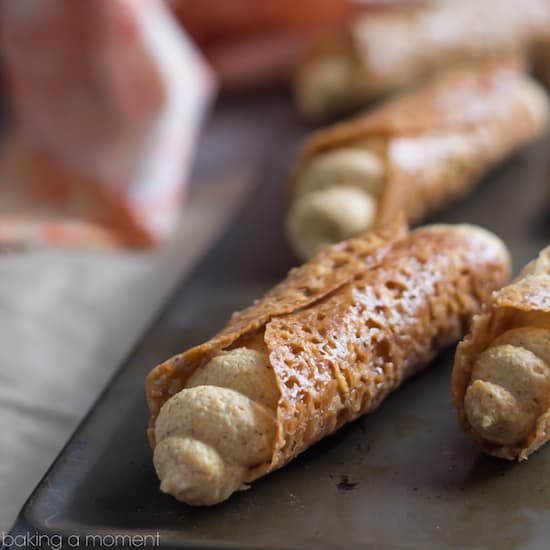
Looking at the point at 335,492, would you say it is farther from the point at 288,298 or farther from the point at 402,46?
the point at 402,46

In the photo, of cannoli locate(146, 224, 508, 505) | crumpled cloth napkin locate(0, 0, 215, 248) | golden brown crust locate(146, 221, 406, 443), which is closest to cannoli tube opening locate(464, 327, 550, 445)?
cannoli locate(146, 224, 508, 505)

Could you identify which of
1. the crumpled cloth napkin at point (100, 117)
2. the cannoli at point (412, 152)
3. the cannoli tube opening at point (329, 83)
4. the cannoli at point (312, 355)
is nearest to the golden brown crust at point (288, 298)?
the cannoli at point (312, 355)

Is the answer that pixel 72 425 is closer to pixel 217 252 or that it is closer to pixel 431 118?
pixel 217 252

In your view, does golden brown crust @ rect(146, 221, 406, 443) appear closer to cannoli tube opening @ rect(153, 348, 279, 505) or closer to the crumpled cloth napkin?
cannoli tube opening @ rect(153, 348, 279, 505)

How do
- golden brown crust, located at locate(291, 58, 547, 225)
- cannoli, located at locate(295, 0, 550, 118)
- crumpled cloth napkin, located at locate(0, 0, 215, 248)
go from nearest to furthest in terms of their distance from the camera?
golden brown crust, located at locate(291, 58, 547, 225) < crumpled cloth napkin, located at locate(0, 0, 215, 248) < cannoli, located at locate(295, 0, 550, 118)

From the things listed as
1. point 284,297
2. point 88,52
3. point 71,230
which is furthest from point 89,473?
point 88,52

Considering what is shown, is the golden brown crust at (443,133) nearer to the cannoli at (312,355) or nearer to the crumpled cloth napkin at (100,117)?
the cannoli at (312,355)

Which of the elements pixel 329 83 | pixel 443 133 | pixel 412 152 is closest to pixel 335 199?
pixel 412 152
